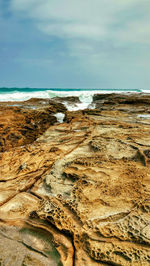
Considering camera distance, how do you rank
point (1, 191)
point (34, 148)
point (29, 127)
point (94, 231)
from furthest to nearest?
point (29, 127) → point (34, 148) → point (1, 191) → point (94, 231)

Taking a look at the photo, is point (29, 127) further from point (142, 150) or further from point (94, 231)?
point (94, 231)

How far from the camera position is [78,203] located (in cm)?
162

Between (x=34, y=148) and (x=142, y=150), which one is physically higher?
(x=142, y=150)

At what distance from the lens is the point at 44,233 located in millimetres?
1382

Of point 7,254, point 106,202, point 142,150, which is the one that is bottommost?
point 7,254

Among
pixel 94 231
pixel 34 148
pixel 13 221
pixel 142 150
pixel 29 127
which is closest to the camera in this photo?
pixel 94 231

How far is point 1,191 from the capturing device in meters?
1.98

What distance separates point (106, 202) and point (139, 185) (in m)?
0.41

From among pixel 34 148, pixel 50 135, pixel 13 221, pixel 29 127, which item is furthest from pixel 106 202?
pixel 29 127

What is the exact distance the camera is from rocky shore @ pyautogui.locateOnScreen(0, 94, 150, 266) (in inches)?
49.2

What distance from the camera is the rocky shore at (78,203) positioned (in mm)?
1249

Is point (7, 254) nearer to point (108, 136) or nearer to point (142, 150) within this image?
point (142, 150)

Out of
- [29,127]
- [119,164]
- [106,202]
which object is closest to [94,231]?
[106,202]

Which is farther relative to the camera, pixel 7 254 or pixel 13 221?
pixel 13 221
